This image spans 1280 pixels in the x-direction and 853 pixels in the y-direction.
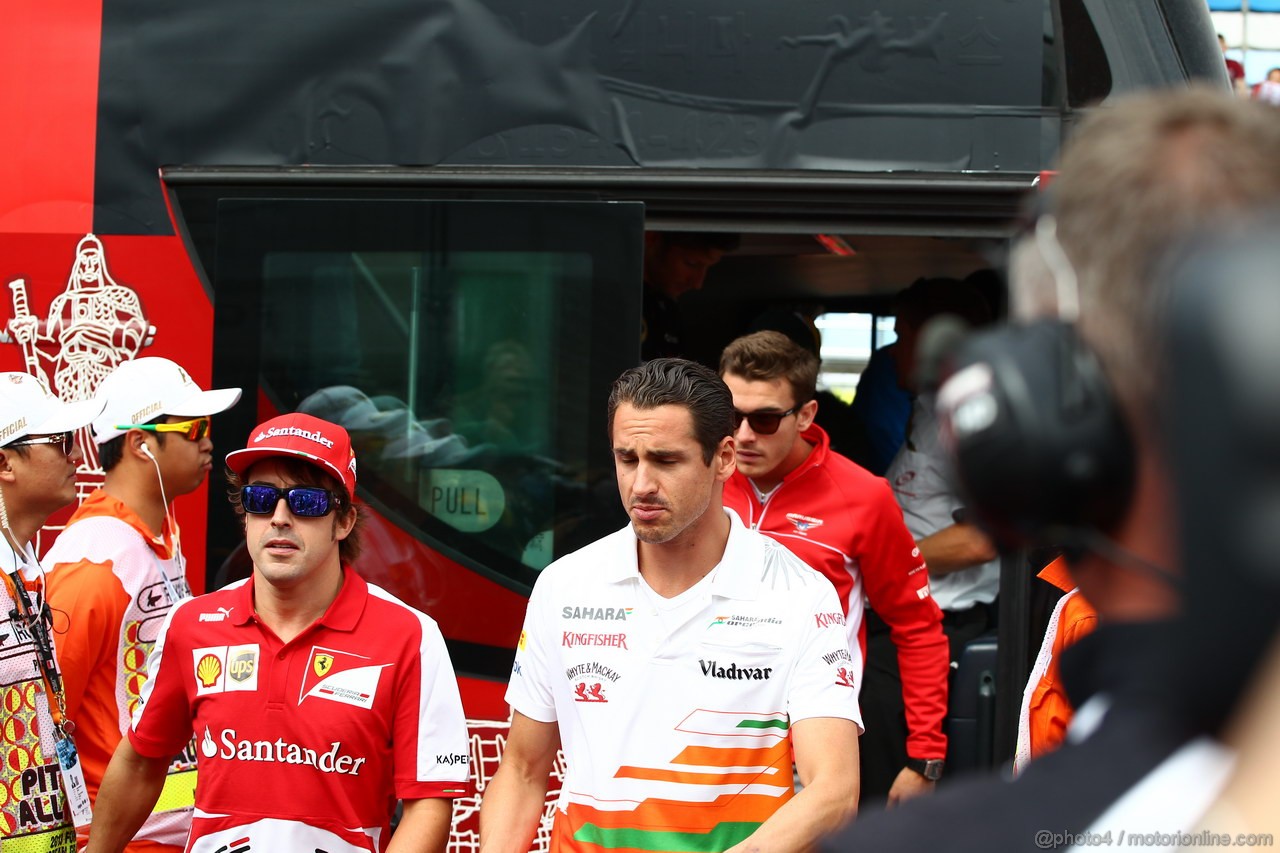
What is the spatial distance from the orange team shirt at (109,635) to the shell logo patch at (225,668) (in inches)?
14.7

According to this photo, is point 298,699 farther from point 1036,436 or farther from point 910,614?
point 1036,436

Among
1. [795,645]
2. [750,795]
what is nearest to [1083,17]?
[795,645]

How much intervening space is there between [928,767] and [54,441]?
7.84ft

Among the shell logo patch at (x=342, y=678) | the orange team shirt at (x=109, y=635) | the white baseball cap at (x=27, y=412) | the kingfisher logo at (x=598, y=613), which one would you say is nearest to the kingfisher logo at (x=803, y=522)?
the kingfisher logo at (x=598, y=613)

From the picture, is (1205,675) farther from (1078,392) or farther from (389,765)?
(389,765)

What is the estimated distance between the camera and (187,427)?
3.54m

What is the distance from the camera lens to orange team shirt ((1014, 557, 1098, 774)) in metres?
2.65

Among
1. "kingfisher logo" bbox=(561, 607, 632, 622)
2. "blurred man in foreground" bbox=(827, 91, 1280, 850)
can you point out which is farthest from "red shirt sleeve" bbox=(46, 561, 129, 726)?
"blurred man in foreground" bbox=(827, 91, 1280, 850)

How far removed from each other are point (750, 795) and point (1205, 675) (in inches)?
75.2

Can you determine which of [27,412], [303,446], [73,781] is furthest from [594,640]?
[27,412]

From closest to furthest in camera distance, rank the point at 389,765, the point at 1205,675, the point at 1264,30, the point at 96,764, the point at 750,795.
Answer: the point at 1205,675 < the point at 750,795 < the point at 389,765 < the point at 96,764 < the point at 1264,30

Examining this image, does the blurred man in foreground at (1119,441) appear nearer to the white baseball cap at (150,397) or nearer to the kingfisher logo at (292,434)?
the kingfisher logo at (292,434)

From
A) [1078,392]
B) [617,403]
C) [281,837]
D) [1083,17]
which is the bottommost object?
[281,837]

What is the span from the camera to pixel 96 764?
3277mm
